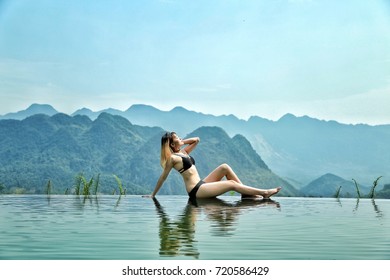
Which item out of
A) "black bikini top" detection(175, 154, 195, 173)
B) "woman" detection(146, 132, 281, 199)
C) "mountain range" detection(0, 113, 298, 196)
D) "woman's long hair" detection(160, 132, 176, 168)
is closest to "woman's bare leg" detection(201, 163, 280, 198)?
"woman" detection(146, 132, 281, 199)

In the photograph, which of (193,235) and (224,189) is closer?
(193,235)

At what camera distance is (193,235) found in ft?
18.3

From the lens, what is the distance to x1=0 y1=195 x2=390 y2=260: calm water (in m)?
4.72

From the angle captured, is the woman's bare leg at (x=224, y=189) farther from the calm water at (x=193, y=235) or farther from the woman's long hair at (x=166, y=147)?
the calm water at (x=193, y=235)

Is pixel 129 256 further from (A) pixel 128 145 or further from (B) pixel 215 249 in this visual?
(A) pixel 128 145

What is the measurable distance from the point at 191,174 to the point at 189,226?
3.86 metres

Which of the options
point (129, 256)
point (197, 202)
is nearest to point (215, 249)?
point (129, 256)

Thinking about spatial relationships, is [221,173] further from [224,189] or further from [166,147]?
[166,147]

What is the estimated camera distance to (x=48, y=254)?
461cm

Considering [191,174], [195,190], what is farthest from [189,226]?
[195,190]

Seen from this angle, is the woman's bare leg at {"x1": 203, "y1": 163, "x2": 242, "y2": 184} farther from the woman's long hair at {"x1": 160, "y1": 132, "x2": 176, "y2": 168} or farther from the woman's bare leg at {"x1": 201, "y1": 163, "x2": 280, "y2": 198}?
the woman's long hair at {"x1": 160, "y1": 132, "x2": 176, "y2": 168}

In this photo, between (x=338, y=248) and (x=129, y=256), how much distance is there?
1.89 metres

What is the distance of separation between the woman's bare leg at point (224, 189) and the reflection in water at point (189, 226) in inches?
22.1

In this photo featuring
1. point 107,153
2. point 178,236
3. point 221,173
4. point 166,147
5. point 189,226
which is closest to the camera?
point 178,236
